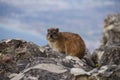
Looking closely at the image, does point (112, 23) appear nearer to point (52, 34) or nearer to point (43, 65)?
point (52, 34)

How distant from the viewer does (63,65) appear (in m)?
11.7

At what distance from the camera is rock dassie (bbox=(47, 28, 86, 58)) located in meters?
18.6

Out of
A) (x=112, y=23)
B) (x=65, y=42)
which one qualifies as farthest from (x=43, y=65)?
(x=112, y=23)

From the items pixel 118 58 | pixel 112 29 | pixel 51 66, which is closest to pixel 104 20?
pixel 112 29

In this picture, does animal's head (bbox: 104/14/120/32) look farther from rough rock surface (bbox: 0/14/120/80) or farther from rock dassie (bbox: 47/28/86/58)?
rough rock surface (bbox: 0/14/120/80)

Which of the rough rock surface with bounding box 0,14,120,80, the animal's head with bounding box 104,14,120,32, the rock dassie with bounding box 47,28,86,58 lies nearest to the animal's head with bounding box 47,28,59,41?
the rock dassie with bounding box 47,28,86,58

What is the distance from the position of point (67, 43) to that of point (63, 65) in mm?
7579

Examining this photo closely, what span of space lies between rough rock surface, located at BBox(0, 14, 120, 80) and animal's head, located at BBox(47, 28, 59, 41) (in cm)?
475

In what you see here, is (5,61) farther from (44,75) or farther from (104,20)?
(104,20)

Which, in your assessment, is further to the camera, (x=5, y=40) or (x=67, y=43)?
(x=67, y=43)

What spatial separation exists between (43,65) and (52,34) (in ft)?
27.6

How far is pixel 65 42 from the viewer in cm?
1931

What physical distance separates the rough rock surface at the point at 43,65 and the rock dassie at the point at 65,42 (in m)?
3.82

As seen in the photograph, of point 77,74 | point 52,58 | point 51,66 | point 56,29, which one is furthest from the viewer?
point 56,29
